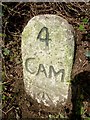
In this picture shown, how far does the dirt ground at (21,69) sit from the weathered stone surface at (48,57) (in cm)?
12

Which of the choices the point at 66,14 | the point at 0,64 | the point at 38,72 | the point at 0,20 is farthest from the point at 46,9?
the point at 38,72

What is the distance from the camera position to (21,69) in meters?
3.47

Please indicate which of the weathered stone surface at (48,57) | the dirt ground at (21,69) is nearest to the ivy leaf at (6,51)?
the dirt ground at (21,69)

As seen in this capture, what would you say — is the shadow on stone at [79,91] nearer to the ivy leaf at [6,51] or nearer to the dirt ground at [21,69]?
the dirt ground at [21,69]

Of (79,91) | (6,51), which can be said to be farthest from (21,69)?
(79,91)

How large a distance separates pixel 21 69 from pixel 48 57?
746mm

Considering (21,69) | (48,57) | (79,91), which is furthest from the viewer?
(21,69)

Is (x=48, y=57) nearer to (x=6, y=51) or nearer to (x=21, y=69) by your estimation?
(x=21, y=69)

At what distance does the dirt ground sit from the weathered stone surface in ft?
0.38

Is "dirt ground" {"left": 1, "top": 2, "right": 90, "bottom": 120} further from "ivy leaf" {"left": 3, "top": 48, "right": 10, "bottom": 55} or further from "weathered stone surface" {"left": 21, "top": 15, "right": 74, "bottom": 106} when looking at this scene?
"weathered stone surface" {"left": 21, "top": 15, "right": 74, "bottom": 106}

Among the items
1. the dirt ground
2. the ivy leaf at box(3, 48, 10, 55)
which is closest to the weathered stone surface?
the dirt ground

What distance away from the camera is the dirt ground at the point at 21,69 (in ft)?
10.1

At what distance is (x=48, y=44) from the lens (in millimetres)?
2725

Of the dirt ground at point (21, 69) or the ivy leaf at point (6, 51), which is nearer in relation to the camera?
A: the dirt ground at point (21, 69)
